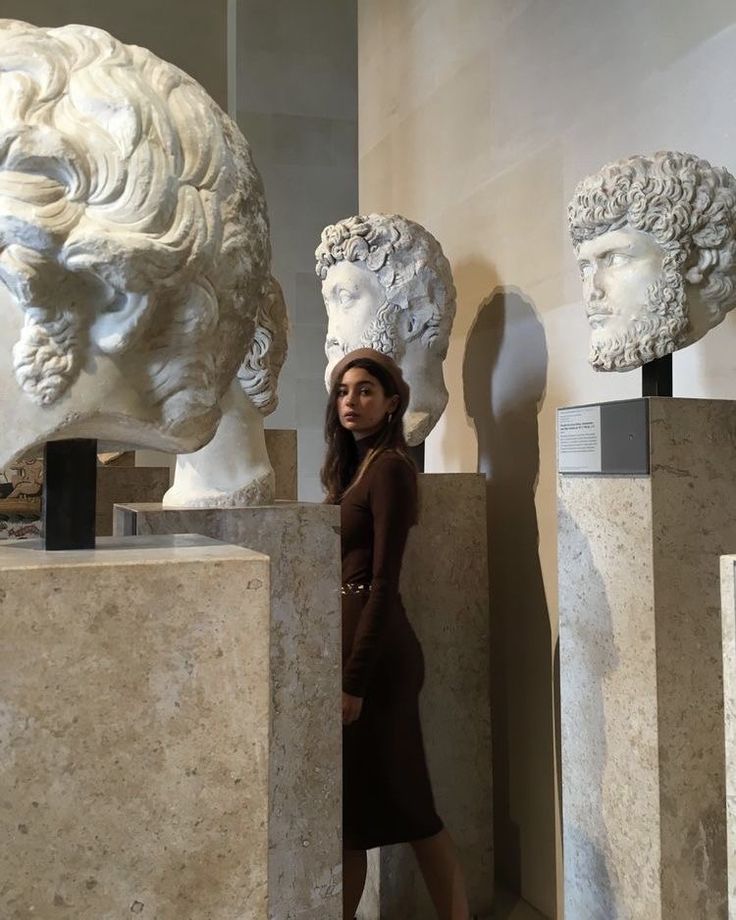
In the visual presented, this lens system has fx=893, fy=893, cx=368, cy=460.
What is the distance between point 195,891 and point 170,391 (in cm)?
68

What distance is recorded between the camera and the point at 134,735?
1134mm

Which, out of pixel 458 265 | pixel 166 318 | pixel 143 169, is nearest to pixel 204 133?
pixel 143 169

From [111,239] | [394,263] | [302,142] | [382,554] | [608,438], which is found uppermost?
[302,142]

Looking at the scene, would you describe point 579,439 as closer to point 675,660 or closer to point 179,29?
point 675,660

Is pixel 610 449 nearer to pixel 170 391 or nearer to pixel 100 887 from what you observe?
pixel 170 391

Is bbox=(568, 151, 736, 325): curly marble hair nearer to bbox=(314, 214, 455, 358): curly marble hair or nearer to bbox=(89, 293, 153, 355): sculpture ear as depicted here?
bbox=(314, 214, 455, 358): curly marble hair

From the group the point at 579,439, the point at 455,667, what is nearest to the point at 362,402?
the point at 579,439

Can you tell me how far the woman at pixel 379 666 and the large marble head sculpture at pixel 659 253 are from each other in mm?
697

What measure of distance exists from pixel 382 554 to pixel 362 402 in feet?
1.62

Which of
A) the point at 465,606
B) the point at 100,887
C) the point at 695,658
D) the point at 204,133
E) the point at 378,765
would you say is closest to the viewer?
the point at 100,887

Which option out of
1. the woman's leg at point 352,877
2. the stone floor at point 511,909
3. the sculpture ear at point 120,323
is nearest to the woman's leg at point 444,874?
the woman's leg at point 352,877

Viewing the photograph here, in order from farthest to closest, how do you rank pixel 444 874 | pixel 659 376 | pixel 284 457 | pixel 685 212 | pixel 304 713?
pixel 284 457 → pixel 444 874 → pixel 659 376 → pixel 685 212 → pixel 304 713

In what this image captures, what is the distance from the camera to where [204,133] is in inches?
49.2

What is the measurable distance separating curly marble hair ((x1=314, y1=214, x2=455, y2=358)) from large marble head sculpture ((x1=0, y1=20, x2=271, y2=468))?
2.18 m
